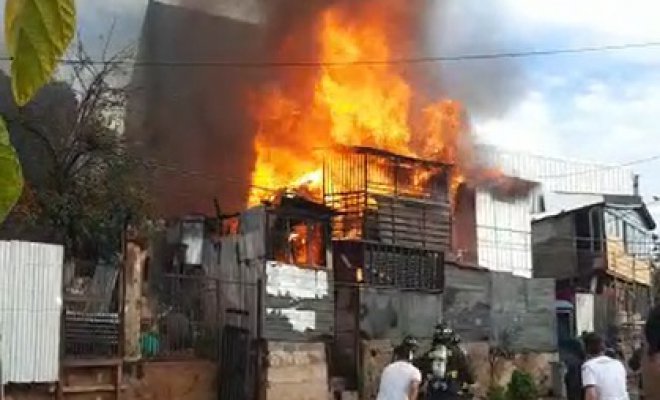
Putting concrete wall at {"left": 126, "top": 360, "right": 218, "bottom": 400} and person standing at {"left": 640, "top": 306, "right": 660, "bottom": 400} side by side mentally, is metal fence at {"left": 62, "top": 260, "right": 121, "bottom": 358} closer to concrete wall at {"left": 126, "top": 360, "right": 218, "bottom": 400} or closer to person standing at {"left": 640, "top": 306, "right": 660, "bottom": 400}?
concrete wall at {"left": 126, "top": 360, "right": 218, "bottom": 400}

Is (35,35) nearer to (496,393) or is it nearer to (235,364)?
(235,364)

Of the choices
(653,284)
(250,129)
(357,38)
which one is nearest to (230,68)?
(250,129)

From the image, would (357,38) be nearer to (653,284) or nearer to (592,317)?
(592,317)

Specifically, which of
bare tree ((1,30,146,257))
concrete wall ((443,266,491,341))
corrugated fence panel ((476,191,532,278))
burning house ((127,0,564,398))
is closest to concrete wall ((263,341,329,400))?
burning house ((127,0,564,398))

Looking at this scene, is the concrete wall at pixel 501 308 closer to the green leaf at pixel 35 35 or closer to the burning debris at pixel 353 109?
the burning debris at pixel 353 109

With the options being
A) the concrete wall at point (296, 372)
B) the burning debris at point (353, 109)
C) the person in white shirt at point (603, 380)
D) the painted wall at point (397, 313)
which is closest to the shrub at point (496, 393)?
the painted wall at point (397, 313)

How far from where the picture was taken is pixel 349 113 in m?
29.0

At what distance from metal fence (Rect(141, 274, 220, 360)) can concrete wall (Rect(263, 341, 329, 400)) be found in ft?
3.43

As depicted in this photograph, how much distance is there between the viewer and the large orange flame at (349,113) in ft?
91.8

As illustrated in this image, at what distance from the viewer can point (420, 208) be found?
2384 centimetres

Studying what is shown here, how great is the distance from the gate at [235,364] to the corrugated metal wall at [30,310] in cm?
373

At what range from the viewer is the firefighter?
399 inches

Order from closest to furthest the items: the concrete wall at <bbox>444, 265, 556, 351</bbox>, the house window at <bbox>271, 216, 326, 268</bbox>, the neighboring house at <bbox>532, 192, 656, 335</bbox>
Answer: the house window at <bbox>271, 216, 326, 268</bbox>
the concrete wall at <bbox>444, 265, 556, 351</bbox>
the neighboring house at <bbox>532, 192, 656, 335</bbox>

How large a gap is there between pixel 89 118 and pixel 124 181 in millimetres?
1748
